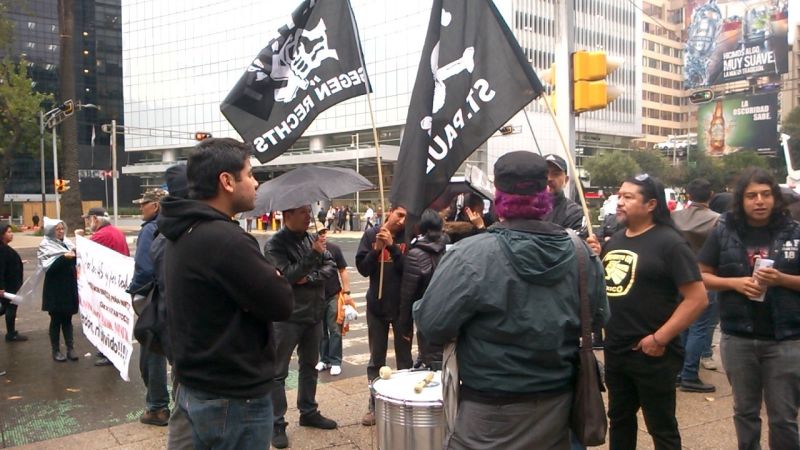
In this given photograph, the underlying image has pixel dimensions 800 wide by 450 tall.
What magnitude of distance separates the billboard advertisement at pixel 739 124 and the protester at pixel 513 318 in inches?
2548

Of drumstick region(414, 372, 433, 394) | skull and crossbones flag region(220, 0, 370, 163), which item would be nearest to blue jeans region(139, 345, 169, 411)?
skull and crossbones flag region(220, 0, 370, 163)

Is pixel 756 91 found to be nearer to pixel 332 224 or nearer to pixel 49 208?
pixel 332 224

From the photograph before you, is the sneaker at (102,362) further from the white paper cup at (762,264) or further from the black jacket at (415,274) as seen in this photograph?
the white paper cup at (762,264)

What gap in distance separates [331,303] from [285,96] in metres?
2.77

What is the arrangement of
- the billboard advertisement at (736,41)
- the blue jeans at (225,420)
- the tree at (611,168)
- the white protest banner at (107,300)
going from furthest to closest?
the billboard advertisement at (736,41)
the tree at (611,168)
the white protest banner at (107,300)
the blue jeans at (225,420)

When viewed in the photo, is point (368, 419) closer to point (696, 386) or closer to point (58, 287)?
point (696, 386)

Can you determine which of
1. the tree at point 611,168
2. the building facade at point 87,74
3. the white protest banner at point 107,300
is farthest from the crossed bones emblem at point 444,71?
the building facade at point 87,74

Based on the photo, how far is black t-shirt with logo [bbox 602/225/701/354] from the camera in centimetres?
358

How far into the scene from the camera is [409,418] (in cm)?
331

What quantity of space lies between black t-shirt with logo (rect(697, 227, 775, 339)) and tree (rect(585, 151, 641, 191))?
63338 mm

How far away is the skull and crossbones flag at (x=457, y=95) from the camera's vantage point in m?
3.96

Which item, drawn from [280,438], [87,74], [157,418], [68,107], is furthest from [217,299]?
[87,74]

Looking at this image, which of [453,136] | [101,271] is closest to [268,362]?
[453,136]

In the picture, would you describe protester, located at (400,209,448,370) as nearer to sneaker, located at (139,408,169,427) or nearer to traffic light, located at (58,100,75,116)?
sneaker, located at (139,408,169,427)
